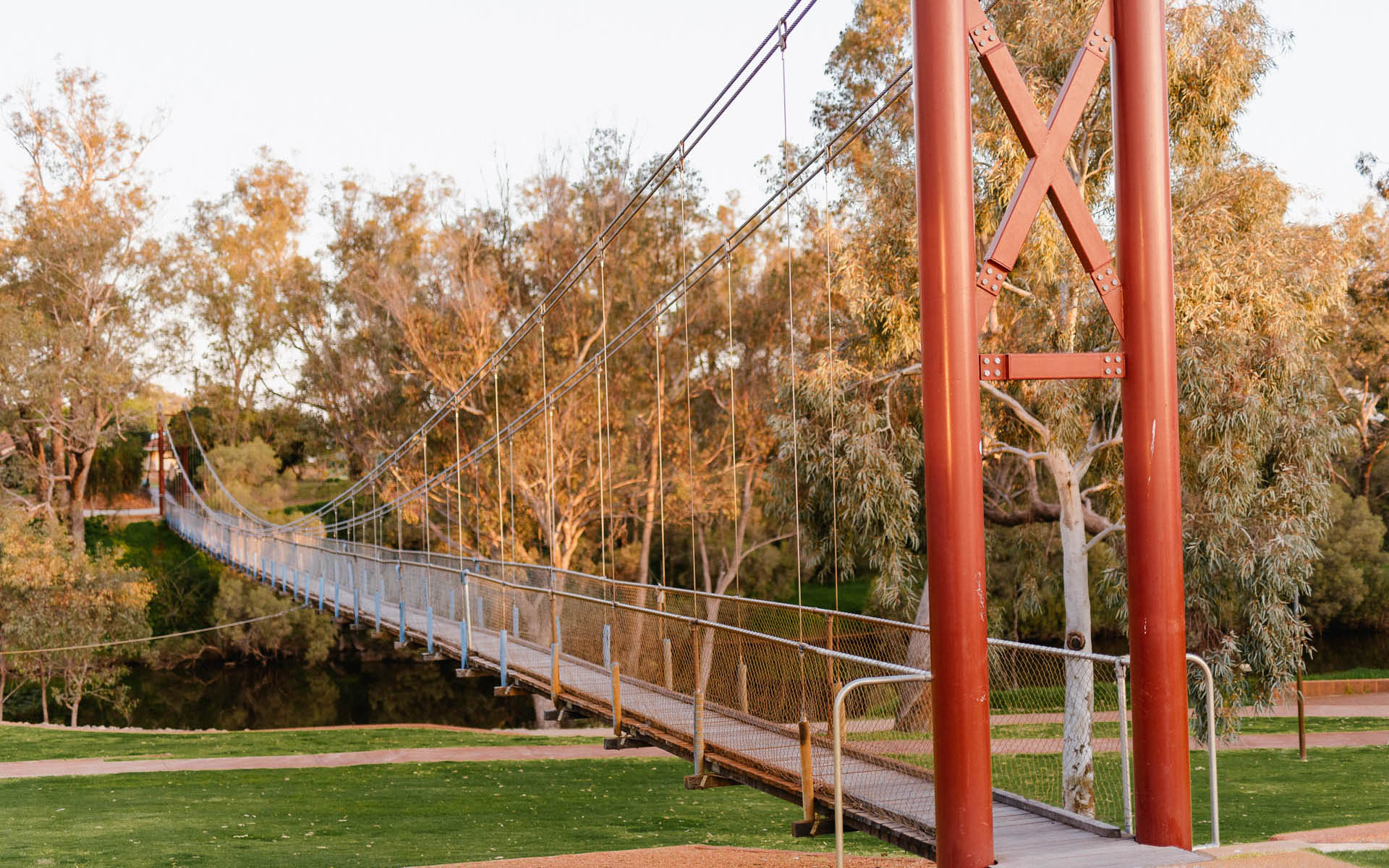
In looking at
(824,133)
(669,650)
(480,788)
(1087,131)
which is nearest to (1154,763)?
(669,650)

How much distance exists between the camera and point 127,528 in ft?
94.2

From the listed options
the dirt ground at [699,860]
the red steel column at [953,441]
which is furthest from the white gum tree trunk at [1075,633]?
the red steel column at [953,441]

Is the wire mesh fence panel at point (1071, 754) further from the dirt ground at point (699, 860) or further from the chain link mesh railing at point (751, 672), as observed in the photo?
the dirt ground at point (699, 860)

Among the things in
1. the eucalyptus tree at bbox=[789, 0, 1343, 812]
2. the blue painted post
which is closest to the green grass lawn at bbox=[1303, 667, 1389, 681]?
the eucalyptus tree at bbox=[789, 0, 1343, 812]

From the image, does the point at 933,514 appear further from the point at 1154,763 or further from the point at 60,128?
the point at 60,128

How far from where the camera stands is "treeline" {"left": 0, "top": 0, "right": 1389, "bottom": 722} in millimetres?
10078

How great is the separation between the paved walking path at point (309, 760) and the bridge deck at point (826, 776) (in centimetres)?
564

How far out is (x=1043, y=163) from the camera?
3.29 meters

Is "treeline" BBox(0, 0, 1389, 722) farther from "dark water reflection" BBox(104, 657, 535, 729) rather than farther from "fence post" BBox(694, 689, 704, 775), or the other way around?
"dark water reflection" BBox(104, 657, 535, 729)

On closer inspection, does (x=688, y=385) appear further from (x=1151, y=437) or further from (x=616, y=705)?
(x=1151, y=437)

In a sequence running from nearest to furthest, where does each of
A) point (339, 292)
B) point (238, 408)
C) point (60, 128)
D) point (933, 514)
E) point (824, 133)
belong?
point (933, 514)
point (824, 133)
point (339, 292)
point (60, 128)
point (238, 408)

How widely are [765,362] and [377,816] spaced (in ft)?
41.6

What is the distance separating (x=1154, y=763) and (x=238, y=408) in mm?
30502

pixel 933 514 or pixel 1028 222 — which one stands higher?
pixel 1028 222
